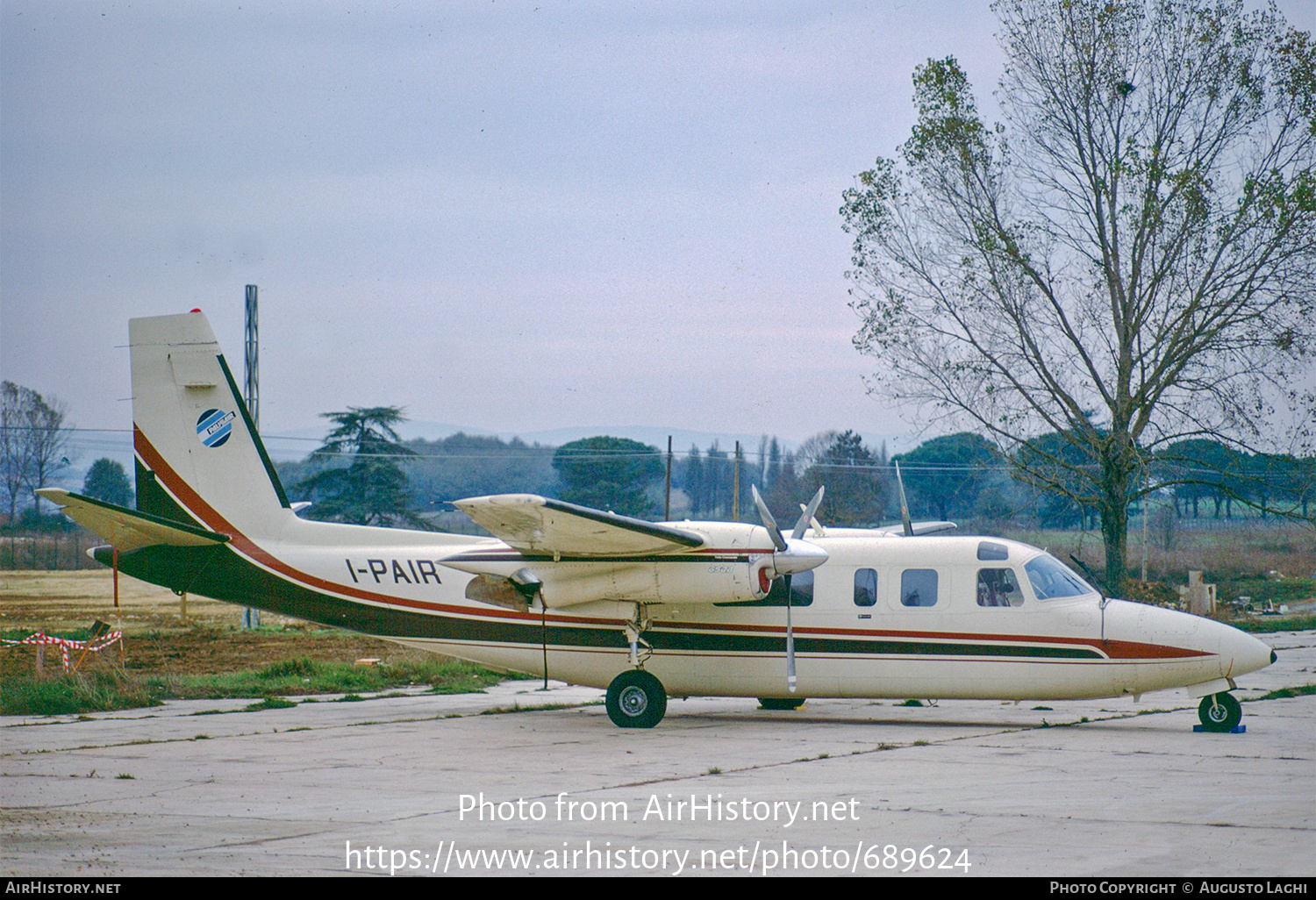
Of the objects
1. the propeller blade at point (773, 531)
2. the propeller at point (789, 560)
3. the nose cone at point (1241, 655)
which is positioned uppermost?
the propeller blade at point (773, 531)

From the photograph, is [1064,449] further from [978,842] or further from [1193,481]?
[978,842]

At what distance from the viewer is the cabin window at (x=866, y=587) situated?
520 inches

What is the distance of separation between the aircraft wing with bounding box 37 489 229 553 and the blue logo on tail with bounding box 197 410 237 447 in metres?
1.11

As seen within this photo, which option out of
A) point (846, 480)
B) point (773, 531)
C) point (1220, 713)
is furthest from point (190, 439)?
point (846, 480)

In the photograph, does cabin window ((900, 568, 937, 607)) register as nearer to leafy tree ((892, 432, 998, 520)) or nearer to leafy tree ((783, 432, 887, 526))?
leafy tree ((783, 432, 887, 526))

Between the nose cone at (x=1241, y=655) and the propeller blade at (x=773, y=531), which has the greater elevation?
the propeller blade at (x=773, y=531)

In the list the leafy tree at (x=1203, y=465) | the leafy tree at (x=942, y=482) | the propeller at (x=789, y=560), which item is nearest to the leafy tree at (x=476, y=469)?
the leafy tree at (x=942, y=482)

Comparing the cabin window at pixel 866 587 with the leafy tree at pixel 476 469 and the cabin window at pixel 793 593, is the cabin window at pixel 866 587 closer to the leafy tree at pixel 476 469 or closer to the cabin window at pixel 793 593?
the cabin window at pixel 793 593

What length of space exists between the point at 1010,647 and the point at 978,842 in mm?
6150

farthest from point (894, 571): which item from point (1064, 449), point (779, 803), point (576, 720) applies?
point (1064, 449)

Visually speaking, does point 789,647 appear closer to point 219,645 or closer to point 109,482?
point 219,645

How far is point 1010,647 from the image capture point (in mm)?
12664

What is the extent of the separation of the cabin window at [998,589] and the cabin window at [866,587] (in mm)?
1154

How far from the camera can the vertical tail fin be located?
14641mm
